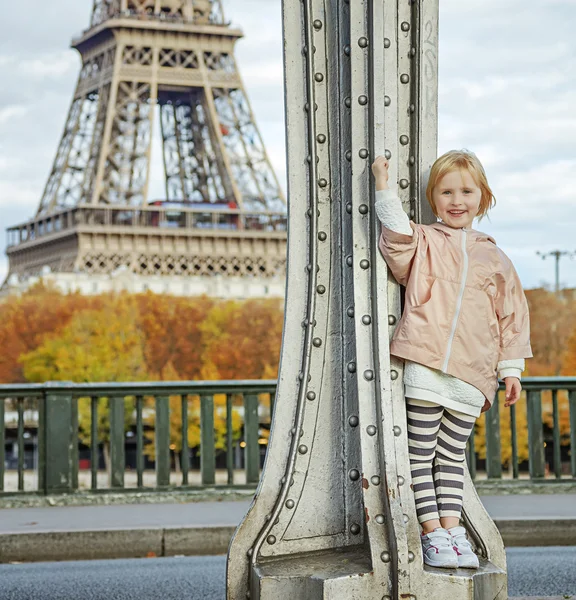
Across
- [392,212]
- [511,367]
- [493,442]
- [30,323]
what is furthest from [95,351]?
[392,212]

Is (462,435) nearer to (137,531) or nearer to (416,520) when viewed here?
(416,520)

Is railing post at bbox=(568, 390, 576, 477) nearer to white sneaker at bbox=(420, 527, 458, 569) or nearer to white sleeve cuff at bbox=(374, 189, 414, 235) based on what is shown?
white sneaker at bbox=(420, 527, 458, 569)

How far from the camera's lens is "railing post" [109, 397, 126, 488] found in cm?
880

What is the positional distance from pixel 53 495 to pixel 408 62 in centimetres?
577

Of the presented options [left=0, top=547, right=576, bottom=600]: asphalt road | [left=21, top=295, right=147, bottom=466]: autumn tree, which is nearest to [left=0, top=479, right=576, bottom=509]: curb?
[left=0, top=547, right=576, bottom=600]: asphalt road

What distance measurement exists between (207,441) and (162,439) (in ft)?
1.18

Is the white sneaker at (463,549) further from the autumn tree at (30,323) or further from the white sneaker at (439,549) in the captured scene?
the autumn tree at (30,323)

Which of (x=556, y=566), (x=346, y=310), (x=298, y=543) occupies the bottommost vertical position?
(x=556, y=566)

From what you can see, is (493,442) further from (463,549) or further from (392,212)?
(392,212)

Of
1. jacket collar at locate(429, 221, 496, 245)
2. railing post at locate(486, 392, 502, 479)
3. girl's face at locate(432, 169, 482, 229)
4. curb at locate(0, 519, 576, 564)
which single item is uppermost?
girl's face at locate(432, 169, 482, 229)

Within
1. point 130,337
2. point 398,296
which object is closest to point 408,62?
point 398,296

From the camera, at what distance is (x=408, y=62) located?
3652mm

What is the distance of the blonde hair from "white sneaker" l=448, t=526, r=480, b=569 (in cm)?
103

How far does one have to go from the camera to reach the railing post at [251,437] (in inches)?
353
